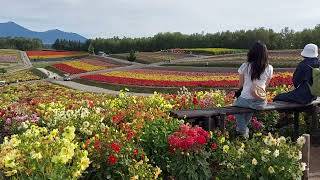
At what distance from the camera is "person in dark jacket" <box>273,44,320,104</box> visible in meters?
7.04

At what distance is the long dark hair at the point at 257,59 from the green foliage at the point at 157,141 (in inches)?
63.0

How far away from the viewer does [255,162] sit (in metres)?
4.57

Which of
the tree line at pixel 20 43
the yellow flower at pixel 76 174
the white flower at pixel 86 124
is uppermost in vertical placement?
the white flower at pixel 86 124

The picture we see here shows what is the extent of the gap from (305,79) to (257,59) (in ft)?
3.85

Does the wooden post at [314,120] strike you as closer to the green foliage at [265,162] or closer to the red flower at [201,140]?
the green foliage at [265,162]

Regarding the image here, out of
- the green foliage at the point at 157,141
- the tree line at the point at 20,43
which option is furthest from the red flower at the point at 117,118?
the tree line at the point at 20,43

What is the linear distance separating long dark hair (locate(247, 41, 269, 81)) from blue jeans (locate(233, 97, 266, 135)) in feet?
1.00

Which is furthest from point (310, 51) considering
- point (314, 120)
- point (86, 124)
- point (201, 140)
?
point (86, 124)

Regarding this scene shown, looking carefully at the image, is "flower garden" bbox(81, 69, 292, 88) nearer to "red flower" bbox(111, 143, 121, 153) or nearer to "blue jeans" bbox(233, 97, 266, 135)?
"blue jeans" bbox(233, 97, 266, 135)

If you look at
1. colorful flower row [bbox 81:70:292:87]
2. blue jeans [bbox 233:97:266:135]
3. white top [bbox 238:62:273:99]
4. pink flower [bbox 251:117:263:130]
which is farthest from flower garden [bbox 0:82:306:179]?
colorful flower row [bbox 81:70:292:87]

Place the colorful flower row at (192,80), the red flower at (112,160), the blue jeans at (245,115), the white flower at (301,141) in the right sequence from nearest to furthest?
the red flower at (112,160) → the white flower at (301,141) → the blue jeans at (245,115) → the colorful flower row at (192,80)

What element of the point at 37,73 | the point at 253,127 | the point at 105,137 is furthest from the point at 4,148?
the point at 37,73

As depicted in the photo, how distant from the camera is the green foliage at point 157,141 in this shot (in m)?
4.95

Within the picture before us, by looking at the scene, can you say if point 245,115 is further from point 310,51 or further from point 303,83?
point 310,51
